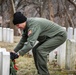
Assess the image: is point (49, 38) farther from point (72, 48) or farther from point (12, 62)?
point (72, 48)

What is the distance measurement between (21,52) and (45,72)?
0.76 meters

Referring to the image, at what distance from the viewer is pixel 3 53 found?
5.30 m

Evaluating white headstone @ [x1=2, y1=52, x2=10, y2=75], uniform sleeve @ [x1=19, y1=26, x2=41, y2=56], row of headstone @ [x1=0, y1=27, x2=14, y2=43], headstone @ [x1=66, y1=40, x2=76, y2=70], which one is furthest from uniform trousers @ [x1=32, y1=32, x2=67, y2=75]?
row of headstone @ [x1=0, y1=27, x2=14, y2=43]

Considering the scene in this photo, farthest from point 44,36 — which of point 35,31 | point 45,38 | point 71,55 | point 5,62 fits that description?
point 71,55

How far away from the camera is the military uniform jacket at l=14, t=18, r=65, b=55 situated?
5147 millimetres

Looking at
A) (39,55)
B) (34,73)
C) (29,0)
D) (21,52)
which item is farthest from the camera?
(29,0)

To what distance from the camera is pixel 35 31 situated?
5191 mm

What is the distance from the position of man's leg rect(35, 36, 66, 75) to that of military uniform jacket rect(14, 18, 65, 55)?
0.11 m

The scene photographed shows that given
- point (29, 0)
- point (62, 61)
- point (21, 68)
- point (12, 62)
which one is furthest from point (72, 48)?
point (29, 0)

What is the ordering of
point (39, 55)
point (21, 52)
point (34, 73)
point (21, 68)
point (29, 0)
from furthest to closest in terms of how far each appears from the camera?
point (29, 0) → point (21, 68) → point (34, 73) → point (39, 55) → point (21, 52)

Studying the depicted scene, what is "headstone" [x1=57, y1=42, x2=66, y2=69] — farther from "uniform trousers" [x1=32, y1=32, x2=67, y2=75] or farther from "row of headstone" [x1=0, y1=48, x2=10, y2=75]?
"row of headstone" [x1=0, y1=48, x2=10, y2=75]

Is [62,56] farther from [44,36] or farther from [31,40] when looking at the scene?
[31,40]

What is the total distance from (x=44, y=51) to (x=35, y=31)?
0.60 meters

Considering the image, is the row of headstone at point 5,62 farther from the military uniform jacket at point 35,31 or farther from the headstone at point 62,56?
the headstone at point 62,56
